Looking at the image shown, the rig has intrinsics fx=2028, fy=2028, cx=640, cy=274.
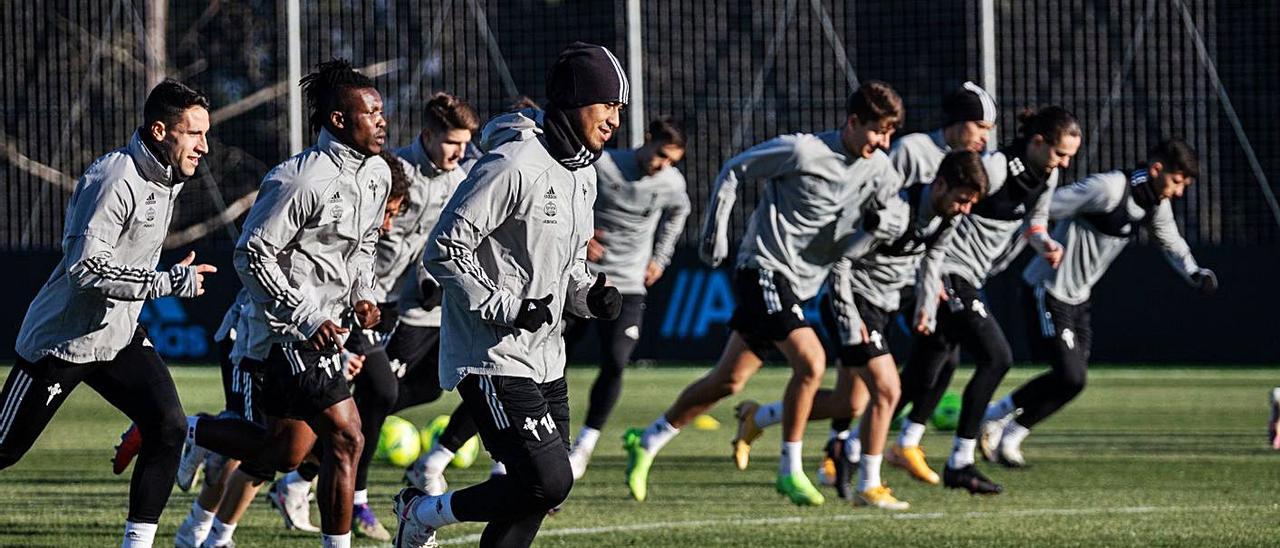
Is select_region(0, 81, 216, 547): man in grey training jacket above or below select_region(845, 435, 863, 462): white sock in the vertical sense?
above

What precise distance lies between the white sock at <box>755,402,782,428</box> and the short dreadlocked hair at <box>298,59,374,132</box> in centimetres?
436

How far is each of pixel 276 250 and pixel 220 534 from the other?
5.16ft

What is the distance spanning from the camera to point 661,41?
2534 cm

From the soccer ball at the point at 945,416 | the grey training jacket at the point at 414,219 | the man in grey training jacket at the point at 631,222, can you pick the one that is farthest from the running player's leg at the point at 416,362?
the soccer ball at the point at 945,416

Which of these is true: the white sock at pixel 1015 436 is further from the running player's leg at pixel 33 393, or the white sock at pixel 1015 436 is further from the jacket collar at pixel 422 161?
the running player's leg at pixel 33 393

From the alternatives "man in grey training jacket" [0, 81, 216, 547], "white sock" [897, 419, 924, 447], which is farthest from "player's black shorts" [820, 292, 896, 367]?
Result: "man in grey training jacket" [0, 81, 216, 547]

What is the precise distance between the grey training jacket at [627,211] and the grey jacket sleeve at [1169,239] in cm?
294

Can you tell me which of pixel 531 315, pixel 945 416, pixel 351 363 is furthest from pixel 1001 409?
pixel 531 315

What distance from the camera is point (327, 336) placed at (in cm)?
720

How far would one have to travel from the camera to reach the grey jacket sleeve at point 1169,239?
40.5 feet

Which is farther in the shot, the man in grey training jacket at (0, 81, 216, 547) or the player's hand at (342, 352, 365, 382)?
the player's hand at (342, 352, 365, 382)

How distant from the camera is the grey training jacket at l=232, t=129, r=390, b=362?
727 centimetres

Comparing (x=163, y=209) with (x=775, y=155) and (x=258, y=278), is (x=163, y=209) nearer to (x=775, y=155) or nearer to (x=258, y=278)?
(x=258, y=278)

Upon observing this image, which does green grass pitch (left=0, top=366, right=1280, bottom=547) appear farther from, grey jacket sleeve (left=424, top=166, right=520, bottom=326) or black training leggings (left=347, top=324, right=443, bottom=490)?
grey jacket sleeve (left=424, top=166, right=520, bottom=326)
